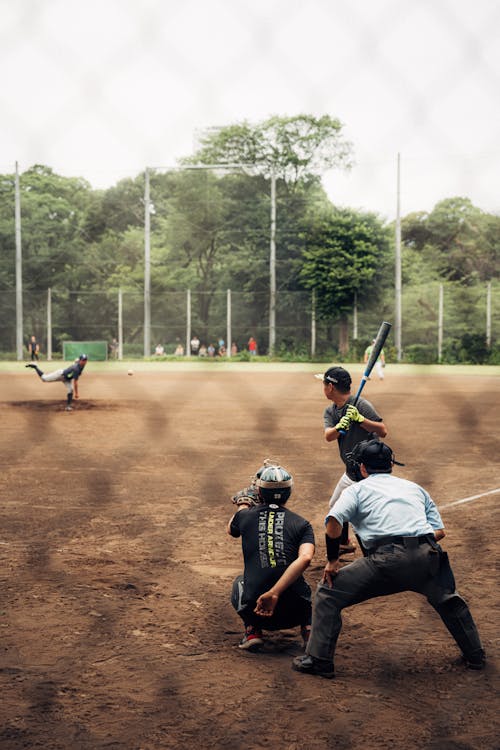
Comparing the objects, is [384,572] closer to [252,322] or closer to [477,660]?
[477,660]

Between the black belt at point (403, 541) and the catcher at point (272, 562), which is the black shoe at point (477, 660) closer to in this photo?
the black belt at point (403, 541)

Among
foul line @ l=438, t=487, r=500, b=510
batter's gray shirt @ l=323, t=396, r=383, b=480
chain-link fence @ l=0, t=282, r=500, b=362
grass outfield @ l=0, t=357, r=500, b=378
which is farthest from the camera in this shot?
grass outfield @ l=0, t=357, r=500, b=378

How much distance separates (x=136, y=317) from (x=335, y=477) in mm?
25858

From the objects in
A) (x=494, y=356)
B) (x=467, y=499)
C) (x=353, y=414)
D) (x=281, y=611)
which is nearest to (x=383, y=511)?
(x=281, y=611)

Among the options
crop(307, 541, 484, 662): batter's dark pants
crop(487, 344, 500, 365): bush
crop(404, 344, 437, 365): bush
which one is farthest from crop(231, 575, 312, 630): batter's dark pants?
crop(487, 344, 500, 365): bush

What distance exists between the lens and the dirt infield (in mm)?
2922

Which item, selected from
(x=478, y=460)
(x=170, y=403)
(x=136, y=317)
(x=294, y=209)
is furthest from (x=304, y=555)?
(x=136, y=317)

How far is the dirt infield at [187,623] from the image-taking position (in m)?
2.92

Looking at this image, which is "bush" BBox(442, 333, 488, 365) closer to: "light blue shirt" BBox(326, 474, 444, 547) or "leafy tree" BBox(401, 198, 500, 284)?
"leafy tree" BBox(401, 198, 500, 284)

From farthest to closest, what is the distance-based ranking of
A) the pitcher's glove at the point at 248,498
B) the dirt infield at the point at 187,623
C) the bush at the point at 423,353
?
the bush at the point at 423,353
the pitcher's glove at the point at 248,498
the dirt infield at the point at 187,623

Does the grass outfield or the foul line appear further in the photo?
the grass outfield

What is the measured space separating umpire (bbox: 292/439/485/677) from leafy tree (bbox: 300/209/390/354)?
17.5 meters

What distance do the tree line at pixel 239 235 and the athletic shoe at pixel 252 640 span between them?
90.3 inches

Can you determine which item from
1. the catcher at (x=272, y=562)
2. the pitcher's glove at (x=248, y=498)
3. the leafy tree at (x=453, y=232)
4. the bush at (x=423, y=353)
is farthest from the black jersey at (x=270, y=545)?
the bush at (x=423, y=353)
